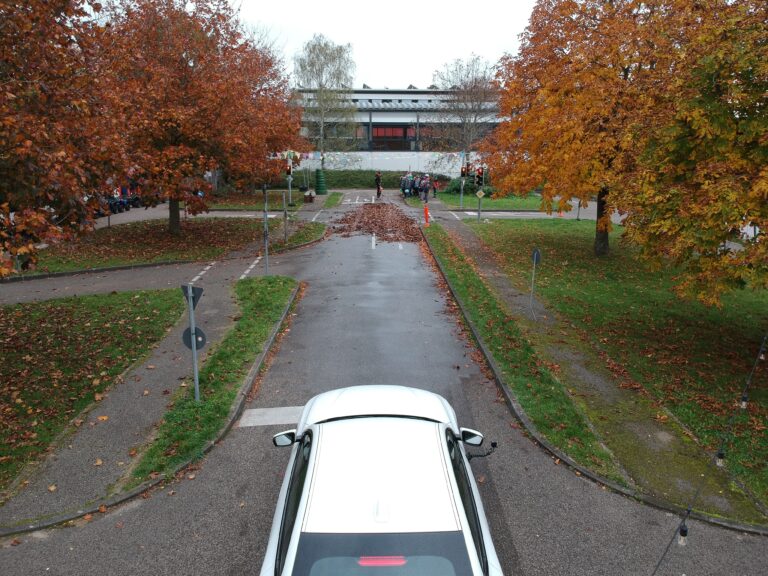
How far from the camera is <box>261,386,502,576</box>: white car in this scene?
3701 mm

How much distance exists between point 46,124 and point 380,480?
8.01 metres

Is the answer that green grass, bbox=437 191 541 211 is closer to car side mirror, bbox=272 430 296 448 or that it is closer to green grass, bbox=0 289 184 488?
green grass, bbox=0 289 184 488

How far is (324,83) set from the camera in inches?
2135

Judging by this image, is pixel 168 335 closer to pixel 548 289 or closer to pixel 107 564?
pixel 107 564

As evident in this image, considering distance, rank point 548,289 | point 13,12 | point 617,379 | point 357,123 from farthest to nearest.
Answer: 1. point 357,123
2. point 548,289
3. point 617,379
4. point 13,12

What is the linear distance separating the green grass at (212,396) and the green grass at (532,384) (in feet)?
15.3

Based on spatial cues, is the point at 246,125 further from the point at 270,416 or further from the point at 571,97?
the point at 270,416

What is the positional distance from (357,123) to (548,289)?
44.8 m

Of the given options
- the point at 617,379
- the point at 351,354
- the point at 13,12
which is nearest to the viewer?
the point at 13,12

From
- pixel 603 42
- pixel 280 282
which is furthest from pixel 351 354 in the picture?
pixel 603 42

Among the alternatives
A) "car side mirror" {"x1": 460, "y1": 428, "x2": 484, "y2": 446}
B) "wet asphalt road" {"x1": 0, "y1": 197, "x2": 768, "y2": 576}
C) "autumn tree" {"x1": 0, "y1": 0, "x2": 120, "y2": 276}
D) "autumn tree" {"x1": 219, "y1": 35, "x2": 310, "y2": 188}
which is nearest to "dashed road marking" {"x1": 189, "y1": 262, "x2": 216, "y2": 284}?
"autumn tree" {"x1": 219, "y1": 35, "x2": 310, "y2": 188}

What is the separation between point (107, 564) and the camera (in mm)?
5461

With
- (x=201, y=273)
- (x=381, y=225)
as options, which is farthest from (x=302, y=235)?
(x=201, y=273)

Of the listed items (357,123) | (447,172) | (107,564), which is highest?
(357,123)
